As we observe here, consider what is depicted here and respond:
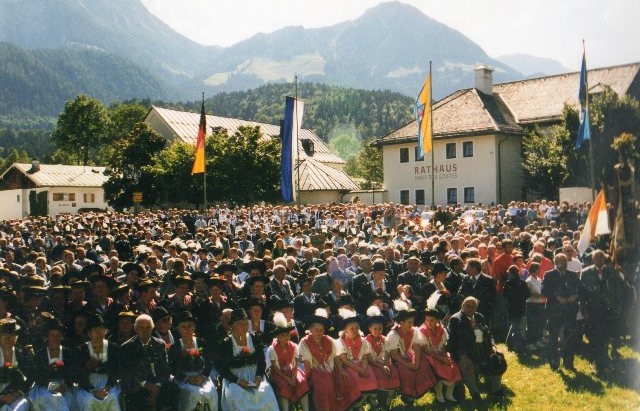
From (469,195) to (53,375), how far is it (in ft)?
120

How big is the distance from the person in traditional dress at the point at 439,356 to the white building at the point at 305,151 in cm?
2853

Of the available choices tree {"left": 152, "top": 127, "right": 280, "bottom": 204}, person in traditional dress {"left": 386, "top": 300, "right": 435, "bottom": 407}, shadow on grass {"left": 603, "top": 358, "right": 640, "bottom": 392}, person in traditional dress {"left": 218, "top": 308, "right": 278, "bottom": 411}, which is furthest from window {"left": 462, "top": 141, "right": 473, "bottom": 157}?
person in traditional dress {"left": 218, "top": 308, "right": 278, "bottom": 411}

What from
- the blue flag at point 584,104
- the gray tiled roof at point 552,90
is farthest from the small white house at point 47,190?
the blue flag at point 584,104

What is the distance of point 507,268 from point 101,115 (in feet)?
266

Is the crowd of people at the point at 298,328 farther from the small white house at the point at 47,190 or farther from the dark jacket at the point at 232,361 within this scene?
the small white house at the point at 47,190

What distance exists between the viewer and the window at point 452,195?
41688 millimetres

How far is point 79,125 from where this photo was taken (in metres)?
81.5

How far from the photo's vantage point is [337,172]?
185 feet

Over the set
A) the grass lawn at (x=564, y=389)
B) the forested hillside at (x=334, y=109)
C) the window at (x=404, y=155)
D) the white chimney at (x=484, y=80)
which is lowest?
the grass lawn at (x=564, y=389)

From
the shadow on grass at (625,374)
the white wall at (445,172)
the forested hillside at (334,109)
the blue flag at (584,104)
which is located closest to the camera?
the shadow on grass at (625,374)

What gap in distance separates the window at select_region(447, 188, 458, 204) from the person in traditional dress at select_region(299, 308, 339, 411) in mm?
34867

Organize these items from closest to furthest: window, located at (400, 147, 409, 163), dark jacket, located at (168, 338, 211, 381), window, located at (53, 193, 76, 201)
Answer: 1. dark jacket, located at (168, 338, 211, 381)
2. window, located at (400, 147, 409, 163)
3. window, located at (53, 193, 76, 201)

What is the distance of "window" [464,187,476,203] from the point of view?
134ft

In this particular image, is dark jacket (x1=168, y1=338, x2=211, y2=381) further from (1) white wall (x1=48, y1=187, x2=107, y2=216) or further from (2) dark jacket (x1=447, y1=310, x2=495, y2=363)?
(1) white wall (x1=48, y1=187, x2=107, y2=216)
